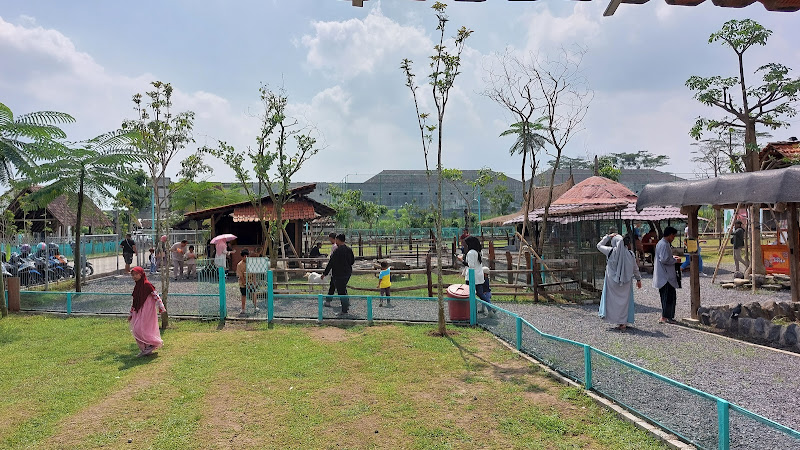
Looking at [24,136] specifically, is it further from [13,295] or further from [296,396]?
[296,396]

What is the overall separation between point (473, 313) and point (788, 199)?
4.77 metres

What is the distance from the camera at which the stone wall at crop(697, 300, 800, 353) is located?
22.7ft

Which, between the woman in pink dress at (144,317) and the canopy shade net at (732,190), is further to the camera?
the woman in pink dress at (144,317)

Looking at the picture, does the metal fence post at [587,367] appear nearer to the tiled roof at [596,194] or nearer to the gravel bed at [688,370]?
the gravel bed at [688,370]

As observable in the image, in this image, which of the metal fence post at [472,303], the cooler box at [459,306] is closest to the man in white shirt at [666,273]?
the metal fence post at [472,303]

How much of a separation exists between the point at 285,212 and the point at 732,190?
15517mm

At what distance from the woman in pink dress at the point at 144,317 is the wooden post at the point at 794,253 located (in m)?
10.1

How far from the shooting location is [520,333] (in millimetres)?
7098

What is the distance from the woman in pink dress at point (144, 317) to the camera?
7.45 metres

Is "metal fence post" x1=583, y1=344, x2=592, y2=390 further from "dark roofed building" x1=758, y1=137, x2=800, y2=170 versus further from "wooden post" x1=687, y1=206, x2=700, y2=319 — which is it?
"dark roofed building" x1=758, y1=137, x2=800, y2=170

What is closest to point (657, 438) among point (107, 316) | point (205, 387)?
point (205, 387)

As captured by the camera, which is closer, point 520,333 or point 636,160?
point 520,333

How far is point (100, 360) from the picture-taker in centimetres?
716

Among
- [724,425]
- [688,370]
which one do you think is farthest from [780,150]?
[724,425]
